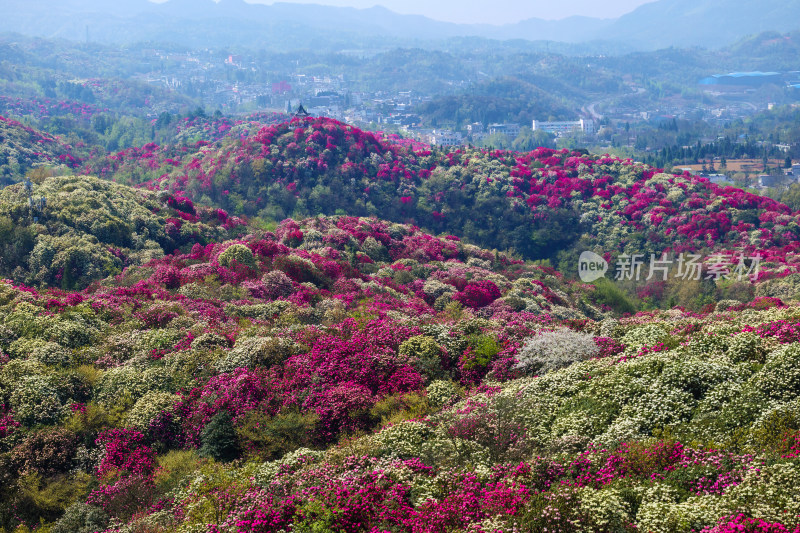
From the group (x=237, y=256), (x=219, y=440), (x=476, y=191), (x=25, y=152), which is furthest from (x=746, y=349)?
(x=25, y=152)

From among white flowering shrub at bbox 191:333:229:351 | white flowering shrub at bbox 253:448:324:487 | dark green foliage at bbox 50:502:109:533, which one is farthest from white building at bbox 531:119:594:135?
dark green foliage at bbox 50:502:109:533

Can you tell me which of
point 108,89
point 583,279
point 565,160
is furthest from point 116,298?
point 108,89

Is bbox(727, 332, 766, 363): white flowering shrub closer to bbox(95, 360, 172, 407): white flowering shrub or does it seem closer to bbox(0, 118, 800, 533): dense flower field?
bbox(0, 118, 800, 533): dense flower field

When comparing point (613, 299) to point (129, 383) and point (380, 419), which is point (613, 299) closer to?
point (380, 419)

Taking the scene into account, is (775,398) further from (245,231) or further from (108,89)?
(108,89)

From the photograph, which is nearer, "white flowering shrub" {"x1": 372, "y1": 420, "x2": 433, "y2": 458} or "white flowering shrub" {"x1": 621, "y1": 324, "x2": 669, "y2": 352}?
"white flowering shrub" {"x1": 372, "y1": 420, "x2": 433, "y2": 458}
